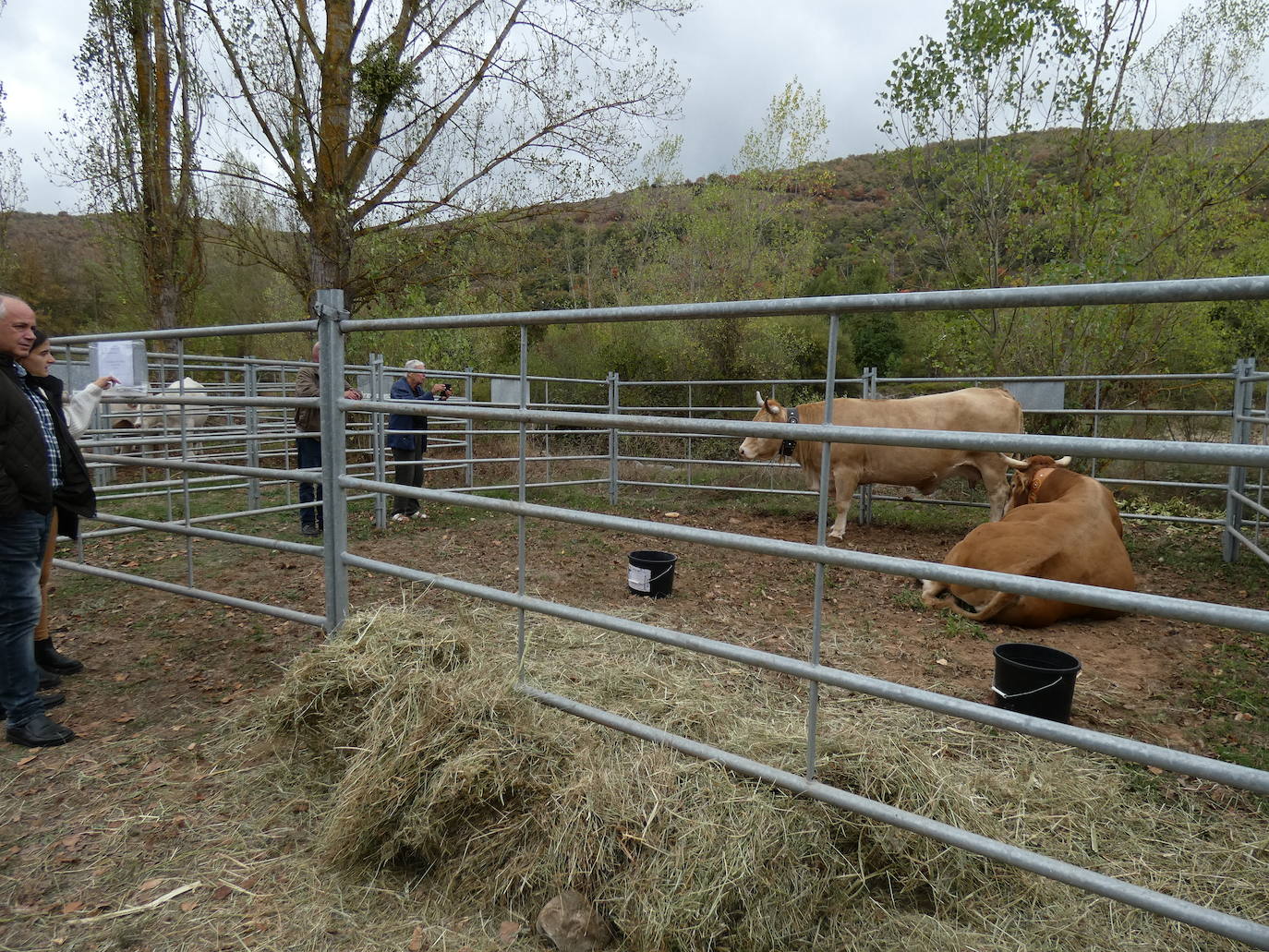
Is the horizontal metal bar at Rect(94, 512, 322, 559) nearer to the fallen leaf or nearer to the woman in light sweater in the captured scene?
the woman in light sweater

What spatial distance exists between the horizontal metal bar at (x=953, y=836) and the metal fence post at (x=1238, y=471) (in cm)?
526

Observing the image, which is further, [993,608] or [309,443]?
[309,443]

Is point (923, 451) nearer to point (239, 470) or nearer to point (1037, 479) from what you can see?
point (1037, 479)

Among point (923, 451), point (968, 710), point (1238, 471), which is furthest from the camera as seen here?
point (923, 451)

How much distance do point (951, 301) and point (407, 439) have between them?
6111mm

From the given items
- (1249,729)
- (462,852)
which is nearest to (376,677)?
(462,852)

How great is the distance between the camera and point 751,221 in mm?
16547

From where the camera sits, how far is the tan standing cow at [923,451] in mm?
6609

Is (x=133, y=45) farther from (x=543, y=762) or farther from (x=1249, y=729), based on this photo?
(x=1249, y=729)

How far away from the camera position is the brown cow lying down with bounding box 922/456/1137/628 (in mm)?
3971

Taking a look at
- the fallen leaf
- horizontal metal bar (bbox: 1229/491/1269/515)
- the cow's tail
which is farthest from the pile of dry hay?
horizontal metal bar (bbox: 1229/491/1269/515)

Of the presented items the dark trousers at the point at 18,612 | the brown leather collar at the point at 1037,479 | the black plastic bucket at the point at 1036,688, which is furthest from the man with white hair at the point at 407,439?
the black plastic bucket at the point at 1036,688

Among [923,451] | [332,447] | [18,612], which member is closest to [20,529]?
[18,612]

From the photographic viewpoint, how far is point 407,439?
699cm
